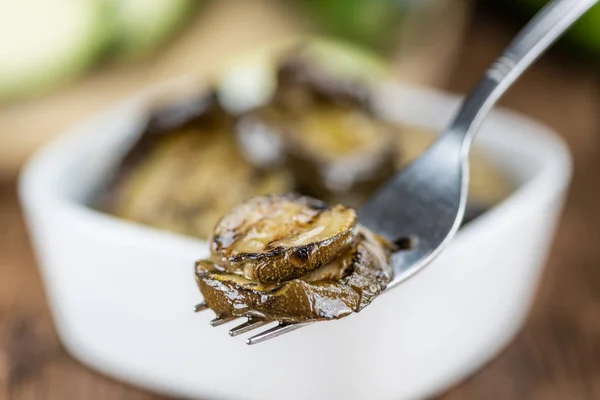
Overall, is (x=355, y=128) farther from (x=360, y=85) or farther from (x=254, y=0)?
(x=254, y=0)

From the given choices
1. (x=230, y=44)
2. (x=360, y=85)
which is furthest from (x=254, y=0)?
(x=360, y=85)

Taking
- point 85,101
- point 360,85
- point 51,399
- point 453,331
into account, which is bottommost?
point 51,399

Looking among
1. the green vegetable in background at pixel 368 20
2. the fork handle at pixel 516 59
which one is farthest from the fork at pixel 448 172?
the green vegetable in background at pixel 368 20

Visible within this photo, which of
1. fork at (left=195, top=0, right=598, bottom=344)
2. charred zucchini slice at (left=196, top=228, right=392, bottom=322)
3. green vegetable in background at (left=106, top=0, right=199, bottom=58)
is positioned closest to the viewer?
charred zucchini slice at (left=196, top=228, right=392, bottom=322)

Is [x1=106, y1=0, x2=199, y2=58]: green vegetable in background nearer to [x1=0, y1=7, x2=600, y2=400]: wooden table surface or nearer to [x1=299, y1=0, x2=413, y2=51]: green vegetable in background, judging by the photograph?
[x1=299, y1=0, x2=413, y2=51]: green vegetable in background

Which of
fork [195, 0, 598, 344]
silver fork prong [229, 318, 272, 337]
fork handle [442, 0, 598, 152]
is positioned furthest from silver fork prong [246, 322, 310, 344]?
fork handle [442, 0, 598, 152]

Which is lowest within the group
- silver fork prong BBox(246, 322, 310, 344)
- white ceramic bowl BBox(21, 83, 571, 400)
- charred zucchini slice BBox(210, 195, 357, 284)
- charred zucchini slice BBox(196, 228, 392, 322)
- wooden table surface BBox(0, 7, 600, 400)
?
wooden table surface BBox(0, 7, 600, 400)
